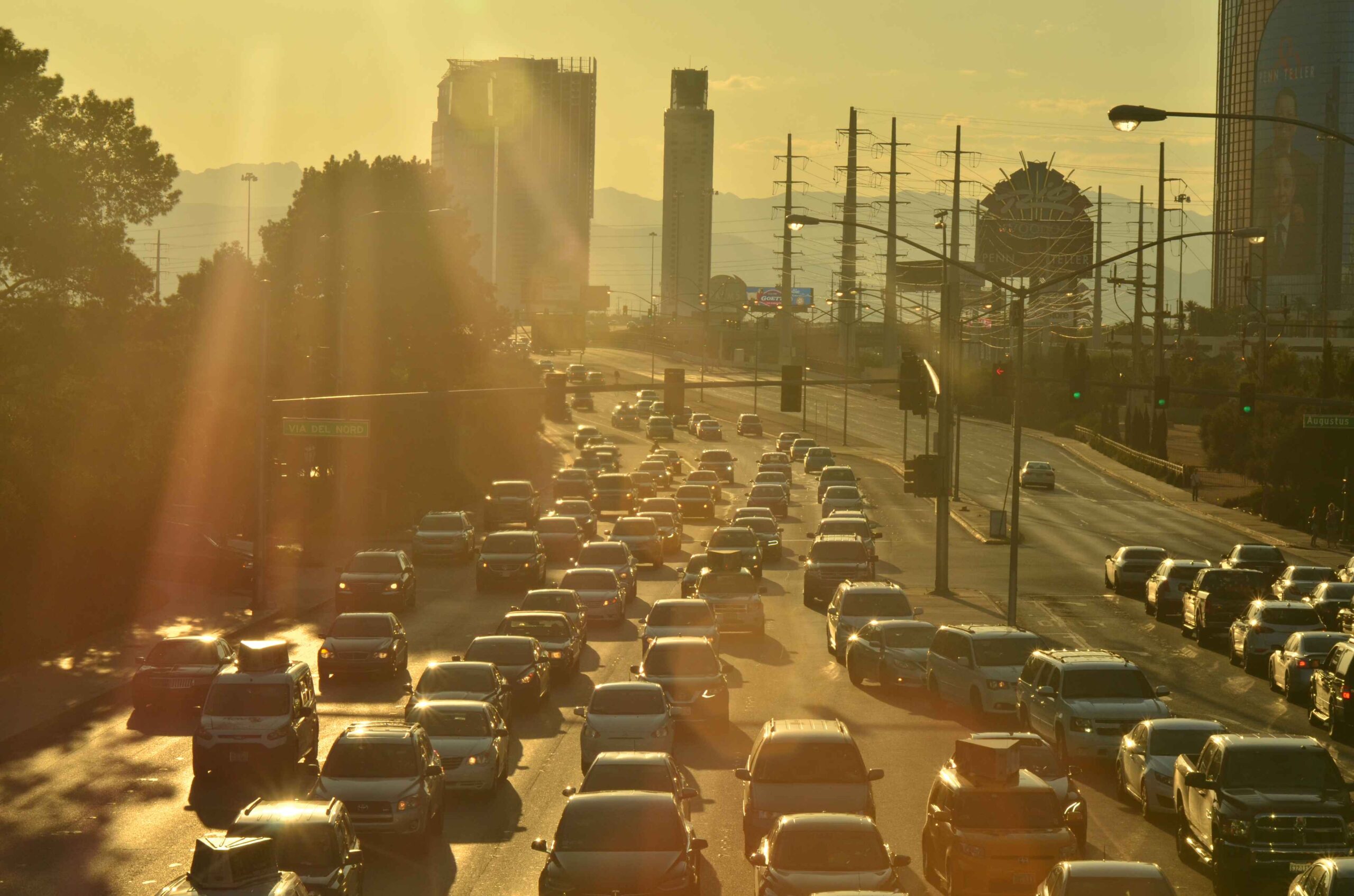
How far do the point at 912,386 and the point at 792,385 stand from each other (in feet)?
12.6

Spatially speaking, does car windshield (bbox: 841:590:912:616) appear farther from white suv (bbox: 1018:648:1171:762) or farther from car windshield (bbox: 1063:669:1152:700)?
car windshield (bbox: 1063:669:1152:700)

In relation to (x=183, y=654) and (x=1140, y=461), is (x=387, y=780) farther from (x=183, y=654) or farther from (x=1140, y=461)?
(x=1140, y=461)

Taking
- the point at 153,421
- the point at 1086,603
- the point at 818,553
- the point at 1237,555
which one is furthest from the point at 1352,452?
the point at 153,421

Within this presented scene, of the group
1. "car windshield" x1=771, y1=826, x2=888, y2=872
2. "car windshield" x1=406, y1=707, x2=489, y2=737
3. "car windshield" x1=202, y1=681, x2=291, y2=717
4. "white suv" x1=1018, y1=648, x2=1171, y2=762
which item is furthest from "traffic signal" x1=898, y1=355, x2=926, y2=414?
"car windshield" x1=771, y1=826, x2=888, y2=872

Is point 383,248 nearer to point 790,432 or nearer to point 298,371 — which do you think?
point 298,371

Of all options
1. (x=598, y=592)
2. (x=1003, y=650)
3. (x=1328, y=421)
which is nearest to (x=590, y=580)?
(x=598, y=592)

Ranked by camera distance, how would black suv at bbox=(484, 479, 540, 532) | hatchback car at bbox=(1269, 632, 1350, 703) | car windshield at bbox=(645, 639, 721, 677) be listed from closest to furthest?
car windshield at bbox=(645, 639, 721, 677), hatchback car at bbox=(1269, 632, 1350, 703), black suv at bbox=(484, 479, 540, 532)

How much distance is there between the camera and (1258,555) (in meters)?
48.5

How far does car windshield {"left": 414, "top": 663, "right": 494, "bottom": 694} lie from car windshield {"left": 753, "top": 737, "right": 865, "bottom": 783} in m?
7.94

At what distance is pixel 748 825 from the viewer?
17.8 metres

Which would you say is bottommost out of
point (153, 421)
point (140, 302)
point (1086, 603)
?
point (1086, 603)

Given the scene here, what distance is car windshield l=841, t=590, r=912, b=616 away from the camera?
34281mm

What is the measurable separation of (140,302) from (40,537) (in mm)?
9350

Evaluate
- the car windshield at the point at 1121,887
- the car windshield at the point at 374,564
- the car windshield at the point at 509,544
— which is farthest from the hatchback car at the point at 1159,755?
the car windshield at the point at 509,544
